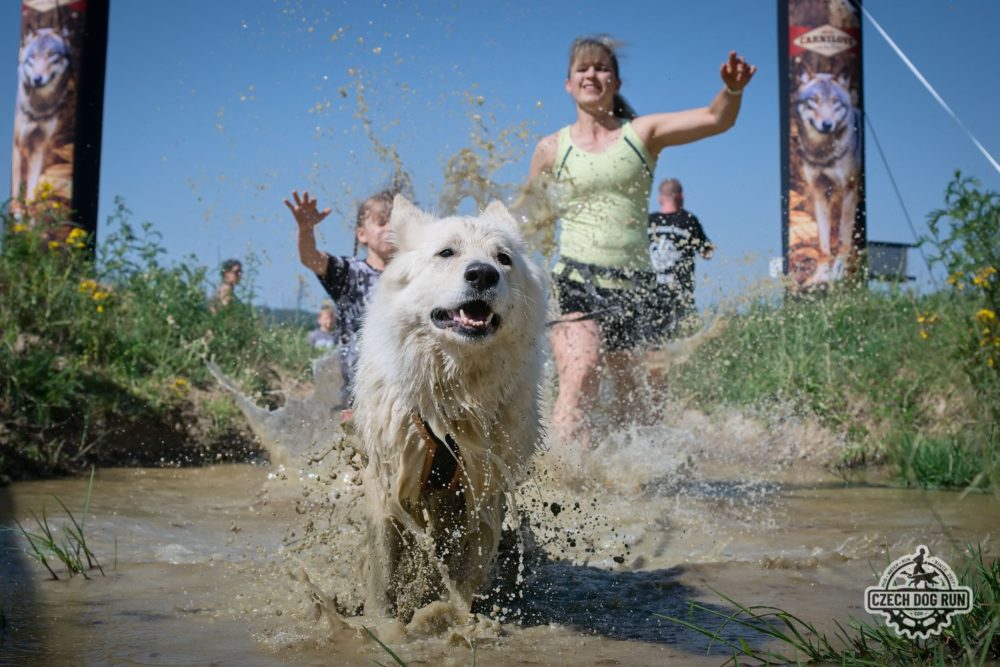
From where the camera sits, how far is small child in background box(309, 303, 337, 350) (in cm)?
1124

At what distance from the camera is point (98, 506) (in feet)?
17.2

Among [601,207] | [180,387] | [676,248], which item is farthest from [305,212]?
[676,248]

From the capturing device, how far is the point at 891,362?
28.0 ft

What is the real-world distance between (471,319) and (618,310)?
2465 mm

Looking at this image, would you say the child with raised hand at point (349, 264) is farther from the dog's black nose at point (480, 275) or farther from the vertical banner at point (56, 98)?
the vertical banner at point (56, 98)

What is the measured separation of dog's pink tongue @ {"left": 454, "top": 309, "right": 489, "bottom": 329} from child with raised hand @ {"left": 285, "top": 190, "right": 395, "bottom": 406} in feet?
5.41

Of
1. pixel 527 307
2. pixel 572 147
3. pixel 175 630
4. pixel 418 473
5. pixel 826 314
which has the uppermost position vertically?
pixel 572 147

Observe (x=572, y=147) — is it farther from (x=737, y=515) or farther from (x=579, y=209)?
(x=737, y=515)

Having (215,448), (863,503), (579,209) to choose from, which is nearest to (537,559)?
(579,209)

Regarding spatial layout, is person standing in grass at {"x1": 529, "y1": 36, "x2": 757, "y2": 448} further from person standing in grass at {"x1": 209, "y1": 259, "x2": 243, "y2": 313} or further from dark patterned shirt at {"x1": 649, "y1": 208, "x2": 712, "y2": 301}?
person standing in grass at {"x1": 209, "y1": 259, "x2": 243, "y2": 313}

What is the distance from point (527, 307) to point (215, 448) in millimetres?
5037

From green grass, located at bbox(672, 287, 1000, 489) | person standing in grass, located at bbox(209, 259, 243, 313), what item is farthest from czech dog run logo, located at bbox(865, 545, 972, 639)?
person standing in grass, located at bbox(209, 259, 243, 313)

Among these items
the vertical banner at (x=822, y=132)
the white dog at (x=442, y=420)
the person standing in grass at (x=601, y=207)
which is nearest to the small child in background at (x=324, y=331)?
the person standing in grass at (x=601, y=207)

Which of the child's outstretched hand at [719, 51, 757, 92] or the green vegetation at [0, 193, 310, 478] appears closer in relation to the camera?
the child's outstretched hand at [719, 51, 757, 92]
